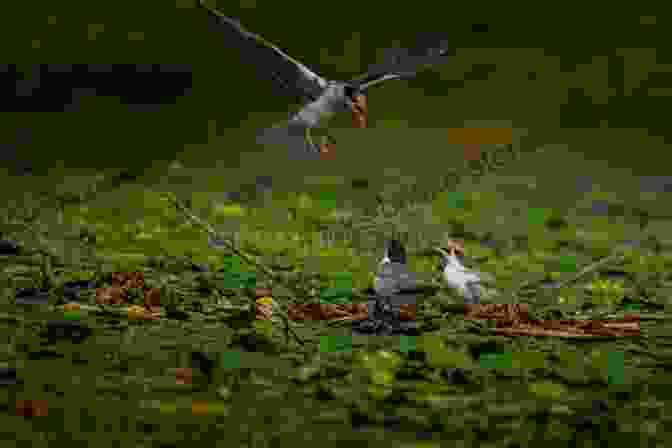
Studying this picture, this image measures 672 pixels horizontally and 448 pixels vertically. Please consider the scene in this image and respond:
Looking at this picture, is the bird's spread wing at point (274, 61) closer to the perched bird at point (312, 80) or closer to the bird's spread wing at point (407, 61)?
the perched bird at point (312, 80)

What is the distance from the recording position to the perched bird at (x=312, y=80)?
2.87m

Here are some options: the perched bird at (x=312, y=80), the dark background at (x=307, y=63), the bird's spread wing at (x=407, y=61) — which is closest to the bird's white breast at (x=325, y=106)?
the perched bird at (x=312, y=80)

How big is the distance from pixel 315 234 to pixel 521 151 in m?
2.21

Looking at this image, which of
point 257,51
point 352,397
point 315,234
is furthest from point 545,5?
point 352,397

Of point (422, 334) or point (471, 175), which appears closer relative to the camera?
point (422, 334)

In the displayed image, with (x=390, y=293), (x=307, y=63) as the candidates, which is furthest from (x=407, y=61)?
(x=307, y=63)

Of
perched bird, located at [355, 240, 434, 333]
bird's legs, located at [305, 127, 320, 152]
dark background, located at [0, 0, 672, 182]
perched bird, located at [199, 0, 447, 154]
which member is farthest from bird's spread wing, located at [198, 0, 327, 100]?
dark background, located at [0, 0, 672, 182]

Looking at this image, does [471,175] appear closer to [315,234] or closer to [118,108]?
[315,234]

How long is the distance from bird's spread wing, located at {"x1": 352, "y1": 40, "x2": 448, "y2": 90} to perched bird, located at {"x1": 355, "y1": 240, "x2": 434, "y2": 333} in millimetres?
442

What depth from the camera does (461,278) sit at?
3.16m

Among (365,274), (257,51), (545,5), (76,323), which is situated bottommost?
(76,323)

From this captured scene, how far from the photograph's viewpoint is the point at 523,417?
88.6 inches

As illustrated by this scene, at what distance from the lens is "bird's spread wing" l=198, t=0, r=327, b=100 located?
2.84 m

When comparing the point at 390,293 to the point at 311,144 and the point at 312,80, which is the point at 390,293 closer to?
the point at 311,144
